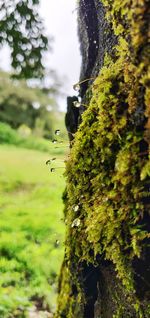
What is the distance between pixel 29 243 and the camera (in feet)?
26.4

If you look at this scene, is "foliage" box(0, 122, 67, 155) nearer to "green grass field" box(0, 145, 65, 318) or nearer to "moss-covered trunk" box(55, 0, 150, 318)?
"green grass field" box(0, 145, 65, 318)

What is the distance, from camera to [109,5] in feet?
6.65

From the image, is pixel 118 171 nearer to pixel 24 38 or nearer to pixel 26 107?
pixel 24 38

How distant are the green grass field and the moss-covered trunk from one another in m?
0.46

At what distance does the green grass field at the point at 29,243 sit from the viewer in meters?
5.94

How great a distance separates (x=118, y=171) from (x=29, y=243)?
6.40 metres

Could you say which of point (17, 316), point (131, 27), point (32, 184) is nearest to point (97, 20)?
point (131, 27)

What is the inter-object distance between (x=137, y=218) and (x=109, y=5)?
1.03m

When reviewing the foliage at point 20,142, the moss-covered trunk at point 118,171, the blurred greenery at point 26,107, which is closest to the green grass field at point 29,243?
the moss-covered trunk at point 118,171

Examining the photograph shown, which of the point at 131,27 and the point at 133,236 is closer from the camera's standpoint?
the point at 131,27

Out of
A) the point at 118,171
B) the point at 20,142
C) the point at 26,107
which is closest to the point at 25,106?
the point at 26,107

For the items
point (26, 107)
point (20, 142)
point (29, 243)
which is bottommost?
point (29, 243)

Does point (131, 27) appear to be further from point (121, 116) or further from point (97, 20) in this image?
point (97, 20)

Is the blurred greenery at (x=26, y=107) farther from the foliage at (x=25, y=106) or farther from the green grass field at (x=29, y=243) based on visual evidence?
the green grass field at (x=29, y=243)
